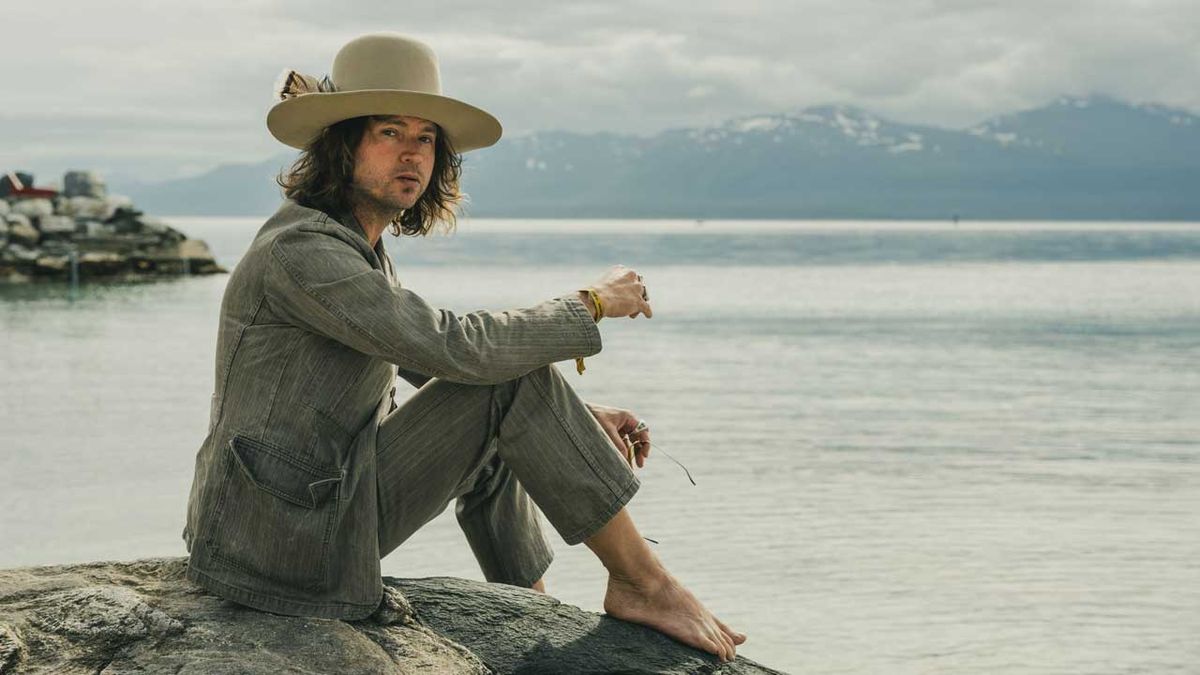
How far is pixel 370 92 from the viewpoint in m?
3.49

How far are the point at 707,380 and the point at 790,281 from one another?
85.6 ft

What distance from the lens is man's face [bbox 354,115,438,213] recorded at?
3619 mm

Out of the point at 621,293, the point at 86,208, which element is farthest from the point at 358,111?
the point at 86,208

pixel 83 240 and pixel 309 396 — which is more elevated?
pixel 309 396

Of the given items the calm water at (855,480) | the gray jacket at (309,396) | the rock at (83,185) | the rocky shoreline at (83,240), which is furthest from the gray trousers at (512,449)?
the rock at (83,185)

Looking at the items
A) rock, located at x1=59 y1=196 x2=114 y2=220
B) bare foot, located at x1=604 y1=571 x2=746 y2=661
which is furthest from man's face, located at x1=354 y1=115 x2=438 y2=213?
rock, located at x1=59 y1=196 x2=114 y2=220

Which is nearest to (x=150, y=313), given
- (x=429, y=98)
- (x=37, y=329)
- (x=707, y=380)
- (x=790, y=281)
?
(x=37, y=329)

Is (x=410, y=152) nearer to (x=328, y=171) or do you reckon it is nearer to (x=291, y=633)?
(x=328, y=171)

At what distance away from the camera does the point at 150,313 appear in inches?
1078

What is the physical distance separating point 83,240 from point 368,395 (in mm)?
44300

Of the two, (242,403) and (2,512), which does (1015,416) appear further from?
(242,403)

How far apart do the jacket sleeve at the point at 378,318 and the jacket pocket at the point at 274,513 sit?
325 millimetres

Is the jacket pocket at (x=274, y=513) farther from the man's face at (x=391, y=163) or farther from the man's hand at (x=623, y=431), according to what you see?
the man's hand at (x=623, y=431)

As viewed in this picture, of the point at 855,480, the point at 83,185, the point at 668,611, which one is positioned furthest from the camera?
the point at 83,185
